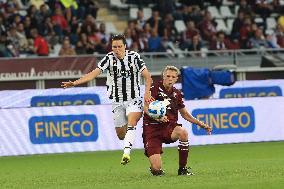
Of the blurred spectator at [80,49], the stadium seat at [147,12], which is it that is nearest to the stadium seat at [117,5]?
the stadium seat at [147,12]

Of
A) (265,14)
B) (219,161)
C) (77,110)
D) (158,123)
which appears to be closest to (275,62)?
(265,14)

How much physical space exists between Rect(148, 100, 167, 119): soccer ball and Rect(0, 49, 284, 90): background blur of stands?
36.2 feet

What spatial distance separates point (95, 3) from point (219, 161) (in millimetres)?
16186

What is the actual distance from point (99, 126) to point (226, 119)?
2627 mm

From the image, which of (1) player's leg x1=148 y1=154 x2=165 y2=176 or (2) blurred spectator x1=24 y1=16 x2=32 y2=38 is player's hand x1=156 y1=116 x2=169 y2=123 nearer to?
(1) player's leg x1=148 y1=154 x2=165 y2=176

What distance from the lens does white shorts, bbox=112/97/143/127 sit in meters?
15.1

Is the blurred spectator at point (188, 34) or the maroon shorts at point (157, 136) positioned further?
the blurred spectator at point (188, 34)

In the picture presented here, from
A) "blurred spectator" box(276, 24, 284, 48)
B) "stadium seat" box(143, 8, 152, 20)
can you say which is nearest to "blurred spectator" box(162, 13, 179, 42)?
"stadium seat" box(143, 8, 152, 20)

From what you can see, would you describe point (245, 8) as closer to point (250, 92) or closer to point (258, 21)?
point (258, 21)

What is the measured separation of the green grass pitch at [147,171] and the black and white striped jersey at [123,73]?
1.13 metres

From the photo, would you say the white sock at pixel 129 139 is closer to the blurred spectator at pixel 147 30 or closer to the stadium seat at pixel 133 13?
the blurred spectator at pixel 147 30

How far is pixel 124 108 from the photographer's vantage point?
15.3m

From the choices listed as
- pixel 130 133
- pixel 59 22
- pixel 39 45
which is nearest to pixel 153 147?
pixel 130 133

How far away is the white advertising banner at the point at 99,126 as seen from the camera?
1984cm
